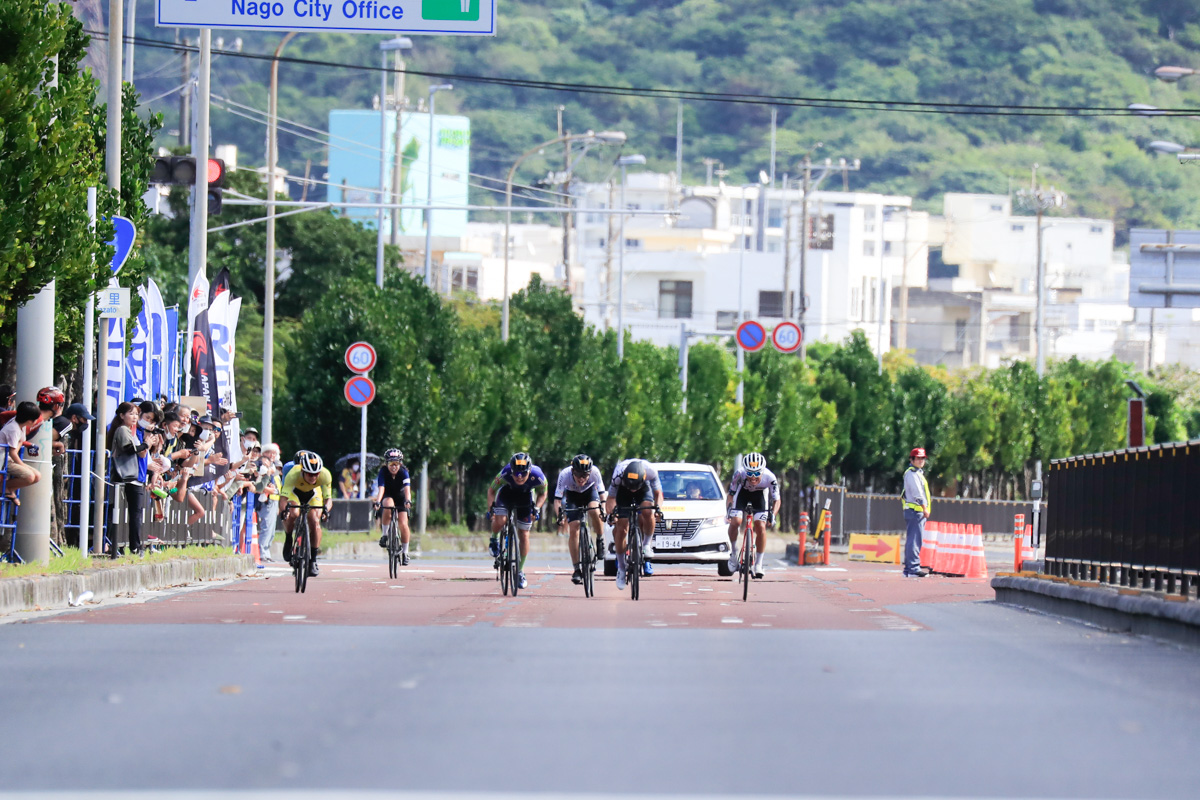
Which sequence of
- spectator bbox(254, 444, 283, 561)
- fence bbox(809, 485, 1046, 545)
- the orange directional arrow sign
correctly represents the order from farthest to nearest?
fence bbox(809, 485, 1046, 545) → the orange directional arrow sign → spectator bbox(254, 444, 283, 561)

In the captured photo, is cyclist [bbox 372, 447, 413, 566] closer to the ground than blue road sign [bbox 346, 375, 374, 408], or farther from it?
closer to the ground

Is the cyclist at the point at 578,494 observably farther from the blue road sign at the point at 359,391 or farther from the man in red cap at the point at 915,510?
Answer: the blue road sign at the point at 359,391

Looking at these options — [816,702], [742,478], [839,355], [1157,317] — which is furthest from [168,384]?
[1157,317]

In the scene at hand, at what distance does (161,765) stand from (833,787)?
274 cm

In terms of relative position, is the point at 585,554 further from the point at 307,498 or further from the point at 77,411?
the point at 77,411

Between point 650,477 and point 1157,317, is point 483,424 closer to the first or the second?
point 650,477

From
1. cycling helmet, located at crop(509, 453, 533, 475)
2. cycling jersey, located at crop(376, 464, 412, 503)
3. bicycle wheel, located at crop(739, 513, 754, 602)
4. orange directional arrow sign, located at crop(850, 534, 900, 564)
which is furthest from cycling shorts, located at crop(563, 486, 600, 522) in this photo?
orange directional arrow sign, located at crop(850, 534, 900, 564)

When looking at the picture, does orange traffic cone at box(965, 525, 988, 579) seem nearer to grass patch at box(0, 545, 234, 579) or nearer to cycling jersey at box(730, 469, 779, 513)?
cycling jersey at box(730, 469, 779, 513)

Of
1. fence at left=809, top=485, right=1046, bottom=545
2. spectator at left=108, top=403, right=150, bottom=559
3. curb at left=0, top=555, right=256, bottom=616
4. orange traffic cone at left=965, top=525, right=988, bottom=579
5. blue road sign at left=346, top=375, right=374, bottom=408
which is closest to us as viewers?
curb at left=0, top=555, right=256, bottom=616

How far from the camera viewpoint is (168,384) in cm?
2883

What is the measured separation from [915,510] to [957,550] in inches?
90.9

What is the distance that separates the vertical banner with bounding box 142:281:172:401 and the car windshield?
23.6 feet

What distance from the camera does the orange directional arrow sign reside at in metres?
43.7

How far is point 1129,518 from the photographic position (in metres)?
18.5
